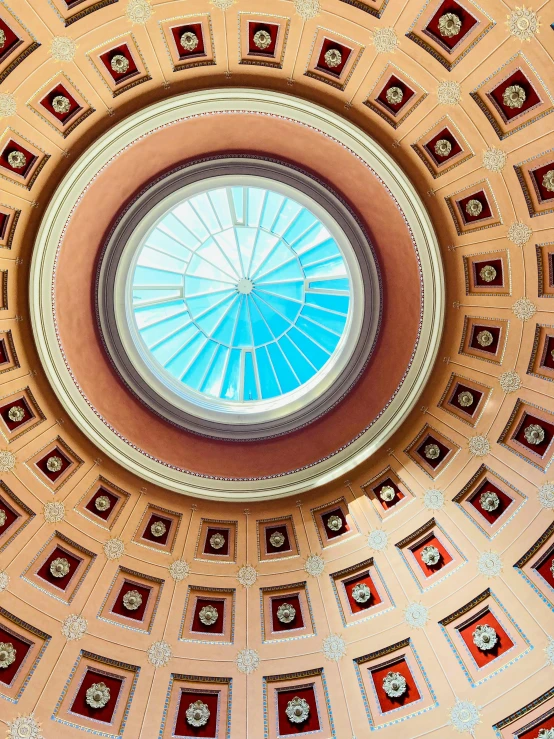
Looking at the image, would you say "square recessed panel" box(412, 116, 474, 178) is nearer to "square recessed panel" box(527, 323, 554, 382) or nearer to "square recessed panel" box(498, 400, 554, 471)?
"square recessed panel" box(527, 323, 554, 382)

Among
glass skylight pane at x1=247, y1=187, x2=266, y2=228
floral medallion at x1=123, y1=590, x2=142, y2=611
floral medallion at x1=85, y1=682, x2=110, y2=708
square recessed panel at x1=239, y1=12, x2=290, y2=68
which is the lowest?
floral medallion at x1=85, y1=682, x2=110, y2=708

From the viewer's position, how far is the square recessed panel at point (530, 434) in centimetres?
1606

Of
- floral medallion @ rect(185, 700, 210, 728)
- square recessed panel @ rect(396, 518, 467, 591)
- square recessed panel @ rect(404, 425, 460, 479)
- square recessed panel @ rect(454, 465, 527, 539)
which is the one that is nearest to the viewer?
square recessed panel @ rect(454, 465, 527, 539)

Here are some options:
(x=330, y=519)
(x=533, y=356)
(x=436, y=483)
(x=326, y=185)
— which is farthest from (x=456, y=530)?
(x=326, y=185)

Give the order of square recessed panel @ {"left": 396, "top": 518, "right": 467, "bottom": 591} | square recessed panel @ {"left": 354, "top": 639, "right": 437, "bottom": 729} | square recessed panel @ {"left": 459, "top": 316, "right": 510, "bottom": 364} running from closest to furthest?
1. square recessed panel @ {"left": 354, "top": 639, "right": 437, "bottom": 729}
2. square recessed panel @ {"left": 459, "top": 316, "right": 510, "bottom": 364}
3. square recessed panel @ {"left": 396, "top": 518, "right": 467, "bottom": 591}

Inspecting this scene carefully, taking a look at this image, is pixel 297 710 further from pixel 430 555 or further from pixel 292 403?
pixel 292 403

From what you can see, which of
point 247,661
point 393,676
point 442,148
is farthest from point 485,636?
point 442,148

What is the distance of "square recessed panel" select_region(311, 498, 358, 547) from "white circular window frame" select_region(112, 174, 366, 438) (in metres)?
2.65

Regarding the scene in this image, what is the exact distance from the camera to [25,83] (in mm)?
13867

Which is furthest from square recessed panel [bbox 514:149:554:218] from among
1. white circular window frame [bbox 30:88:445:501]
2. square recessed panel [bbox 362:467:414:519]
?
square recessed panel [bbox 362:467:414:519]

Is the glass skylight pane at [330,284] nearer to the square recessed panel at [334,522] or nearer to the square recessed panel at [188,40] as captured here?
the square recessed panel at [334,522]

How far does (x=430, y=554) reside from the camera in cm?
1747

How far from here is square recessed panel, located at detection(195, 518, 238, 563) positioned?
61.3ft

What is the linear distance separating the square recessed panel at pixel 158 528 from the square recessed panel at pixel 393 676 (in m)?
6.24
